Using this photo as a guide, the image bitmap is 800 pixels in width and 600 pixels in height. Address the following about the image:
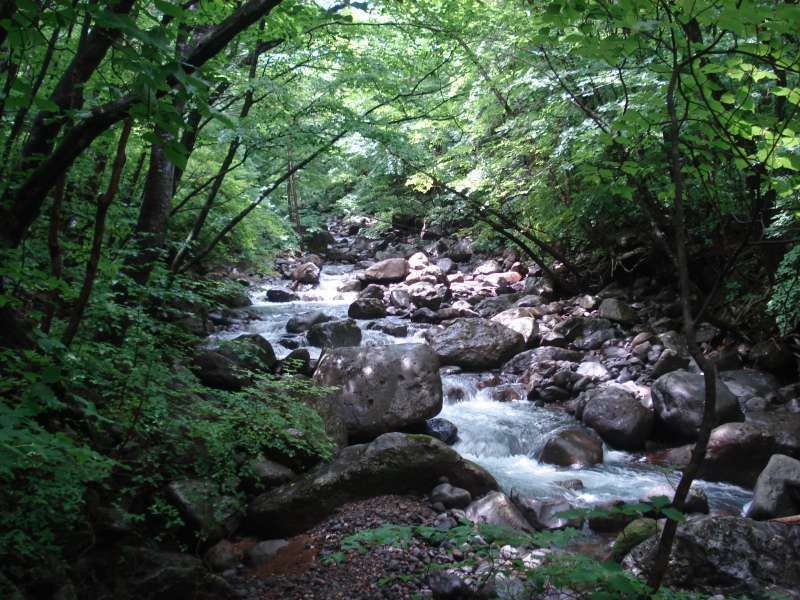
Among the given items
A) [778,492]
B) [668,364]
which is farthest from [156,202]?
[668,364]

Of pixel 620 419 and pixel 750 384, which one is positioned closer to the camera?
pixel 620 419

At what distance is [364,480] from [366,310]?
27.3 ft

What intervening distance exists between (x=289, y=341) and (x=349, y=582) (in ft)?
23.1

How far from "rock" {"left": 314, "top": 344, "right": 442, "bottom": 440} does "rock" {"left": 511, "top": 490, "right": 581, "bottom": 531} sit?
1910mm

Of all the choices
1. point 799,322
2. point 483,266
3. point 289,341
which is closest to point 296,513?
point 289,341

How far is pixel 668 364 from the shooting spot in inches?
336

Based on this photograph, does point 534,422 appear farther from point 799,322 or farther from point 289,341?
point 289,341

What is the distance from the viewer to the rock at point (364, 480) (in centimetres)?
479

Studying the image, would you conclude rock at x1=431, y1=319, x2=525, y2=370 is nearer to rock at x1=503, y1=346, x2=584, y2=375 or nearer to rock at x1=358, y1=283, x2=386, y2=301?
rock at x1=503, y1=346, x2=584, y2=375

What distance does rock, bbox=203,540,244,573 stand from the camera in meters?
4.28

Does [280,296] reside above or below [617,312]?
above

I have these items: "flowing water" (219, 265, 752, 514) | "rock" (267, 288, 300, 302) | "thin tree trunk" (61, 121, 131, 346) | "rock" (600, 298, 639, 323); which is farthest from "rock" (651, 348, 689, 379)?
"rock" (267, 288, 300, 302)

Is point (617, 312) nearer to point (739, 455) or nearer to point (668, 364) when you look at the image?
point (668, 364)

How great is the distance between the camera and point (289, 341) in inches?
417
